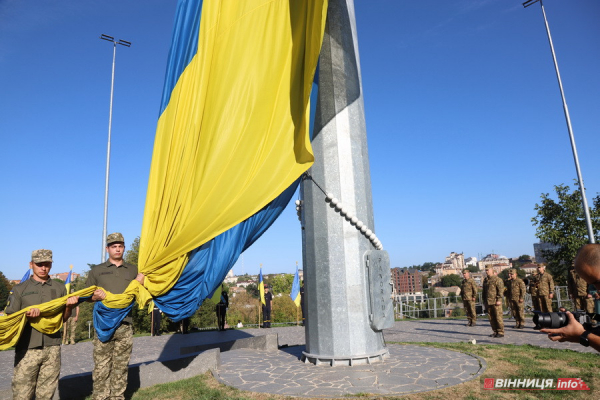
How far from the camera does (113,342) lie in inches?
196

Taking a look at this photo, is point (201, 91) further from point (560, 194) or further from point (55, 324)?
point (560, 194)

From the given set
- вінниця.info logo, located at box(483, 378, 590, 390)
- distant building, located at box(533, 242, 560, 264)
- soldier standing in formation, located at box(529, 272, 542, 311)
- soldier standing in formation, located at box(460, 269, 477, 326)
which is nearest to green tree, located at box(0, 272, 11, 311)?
soldier standing in formation, located at box(460, 269, 477, 326)

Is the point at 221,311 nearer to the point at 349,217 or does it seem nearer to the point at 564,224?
the point at 349,217

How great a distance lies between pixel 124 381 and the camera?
5.03 m

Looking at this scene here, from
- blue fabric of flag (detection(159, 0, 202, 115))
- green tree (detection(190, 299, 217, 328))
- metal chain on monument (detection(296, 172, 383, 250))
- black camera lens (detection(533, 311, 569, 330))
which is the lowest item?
green tree (detection(190, 299, 217, 328))

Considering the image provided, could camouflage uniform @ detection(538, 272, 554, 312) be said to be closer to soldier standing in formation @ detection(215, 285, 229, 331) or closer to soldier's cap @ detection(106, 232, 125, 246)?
soldier standing in formation @ detection(215, 285, 229, 331)

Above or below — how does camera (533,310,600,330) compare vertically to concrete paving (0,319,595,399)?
above

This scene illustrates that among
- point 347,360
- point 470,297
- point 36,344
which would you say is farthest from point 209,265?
point 470,297

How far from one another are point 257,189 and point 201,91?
1.66 m

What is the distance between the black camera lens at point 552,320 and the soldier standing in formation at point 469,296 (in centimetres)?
1182

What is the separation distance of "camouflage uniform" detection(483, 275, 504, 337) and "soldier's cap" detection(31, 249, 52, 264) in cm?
1031

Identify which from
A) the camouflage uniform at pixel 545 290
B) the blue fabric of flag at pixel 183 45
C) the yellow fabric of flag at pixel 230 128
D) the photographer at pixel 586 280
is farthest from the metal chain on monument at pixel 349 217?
the camouflage uniform at pixel 545 290

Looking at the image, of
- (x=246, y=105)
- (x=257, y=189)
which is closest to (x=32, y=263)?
(x=257, y=189)

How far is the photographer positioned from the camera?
92.6 inches
